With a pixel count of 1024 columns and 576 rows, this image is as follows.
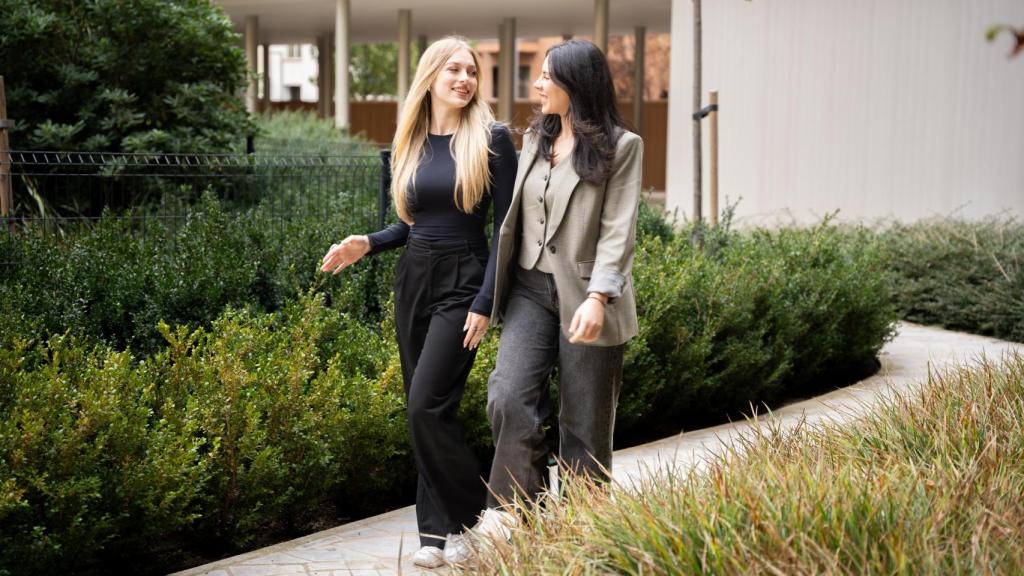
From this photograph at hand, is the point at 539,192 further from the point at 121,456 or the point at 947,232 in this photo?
the point at 947,232

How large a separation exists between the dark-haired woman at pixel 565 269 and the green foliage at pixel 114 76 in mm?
8673

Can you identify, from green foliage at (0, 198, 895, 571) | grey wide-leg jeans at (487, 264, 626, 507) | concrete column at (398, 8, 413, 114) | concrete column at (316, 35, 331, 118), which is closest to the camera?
grey wide-leg jeans at (487, 264, 626, 507)

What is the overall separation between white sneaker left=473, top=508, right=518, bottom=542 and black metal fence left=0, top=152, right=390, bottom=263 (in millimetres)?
3476

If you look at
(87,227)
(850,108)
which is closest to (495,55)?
(850,108)

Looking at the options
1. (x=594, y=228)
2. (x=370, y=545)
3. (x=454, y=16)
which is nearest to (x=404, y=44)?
(x=454, y=16)

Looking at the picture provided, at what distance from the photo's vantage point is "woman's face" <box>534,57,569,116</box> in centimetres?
399

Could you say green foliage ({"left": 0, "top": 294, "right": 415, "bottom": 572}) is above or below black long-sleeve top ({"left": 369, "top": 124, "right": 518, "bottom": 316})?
below

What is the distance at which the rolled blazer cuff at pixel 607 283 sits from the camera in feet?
12.3

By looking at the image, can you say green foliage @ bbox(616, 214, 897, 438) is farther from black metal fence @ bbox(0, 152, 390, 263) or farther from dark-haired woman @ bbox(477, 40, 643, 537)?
dark-haired woman @ bbox(477, 40, 643, 537)

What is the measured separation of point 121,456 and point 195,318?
250 centimetres

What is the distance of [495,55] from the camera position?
5794 cm

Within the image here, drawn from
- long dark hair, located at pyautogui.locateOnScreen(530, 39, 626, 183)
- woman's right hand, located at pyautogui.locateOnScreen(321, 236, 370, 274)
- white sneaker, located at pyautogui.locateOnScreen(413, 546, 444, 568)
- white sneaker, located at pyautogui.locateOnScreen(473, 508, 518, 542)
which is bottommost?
white sneaker, located at pyautogui.locateOnScreen(413, 546, 444, 568)

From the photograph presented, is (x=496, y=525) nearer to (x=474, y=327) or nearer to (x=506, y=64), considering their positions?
(x=474, y=327)

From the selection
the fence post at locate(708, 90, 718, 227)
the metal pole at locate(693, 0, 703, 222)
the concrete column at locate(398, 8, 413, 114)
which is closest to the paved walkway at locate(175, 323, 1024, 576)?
the metal pole at locate(693, 0, 703, 222)
